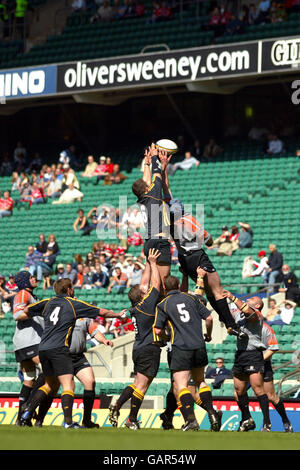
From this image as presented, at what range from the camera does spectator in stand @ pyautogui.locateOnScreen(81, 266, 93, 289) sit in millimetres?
24375

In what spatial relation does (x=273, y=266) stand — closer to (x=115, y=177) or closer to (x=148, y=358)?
(x=115, y=177)

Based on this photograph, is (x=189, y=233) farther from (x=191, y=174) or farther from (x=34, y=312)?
(x=191, y=174)

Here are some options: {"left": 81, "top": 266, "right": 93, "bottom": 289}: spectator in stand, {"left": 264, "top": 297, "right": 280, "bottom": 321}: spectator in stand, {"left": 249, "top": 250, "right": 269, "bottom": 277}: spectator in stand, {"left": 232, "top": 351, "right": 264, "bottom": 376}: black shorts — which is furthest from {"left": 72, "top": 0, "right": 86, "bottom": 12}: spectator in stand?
{"left": 232, "top": 351, "right": 264, "bottom": 376}: black shorts

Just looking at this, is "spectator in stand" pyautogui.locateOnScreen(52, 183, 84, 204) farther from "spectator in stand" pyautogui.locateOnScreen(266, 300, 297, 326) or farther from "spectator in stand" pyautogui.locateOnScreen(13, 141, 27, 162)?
"spectator in stand" pyautogui.locateOnScreen(266, 300, 297, 326)

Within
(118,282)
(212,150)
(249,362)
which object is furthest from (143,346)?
(212,150)

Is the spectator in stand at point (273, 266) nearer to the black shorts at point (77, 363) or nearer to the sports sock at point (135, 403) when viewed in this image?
the black shorts at point (77, 363)

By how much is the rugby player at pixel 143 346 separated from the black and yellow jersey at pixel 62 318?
781mm

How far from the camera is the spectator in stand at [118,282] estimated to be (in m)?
23.8

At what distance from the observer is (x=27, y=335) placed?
13.4m

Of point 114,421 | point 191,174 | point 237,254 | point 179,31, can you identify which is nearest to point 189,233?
point 114,421

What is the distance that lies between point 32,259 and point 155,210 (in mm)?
13873

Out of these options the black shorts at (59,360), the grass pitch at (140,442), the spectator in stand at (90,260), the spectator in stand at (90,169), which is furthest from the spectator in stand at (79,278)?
the grass pitch at (140,442)

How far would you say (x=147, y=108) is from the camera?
110ft

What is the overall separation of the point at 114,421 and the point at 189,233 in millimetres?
2497
